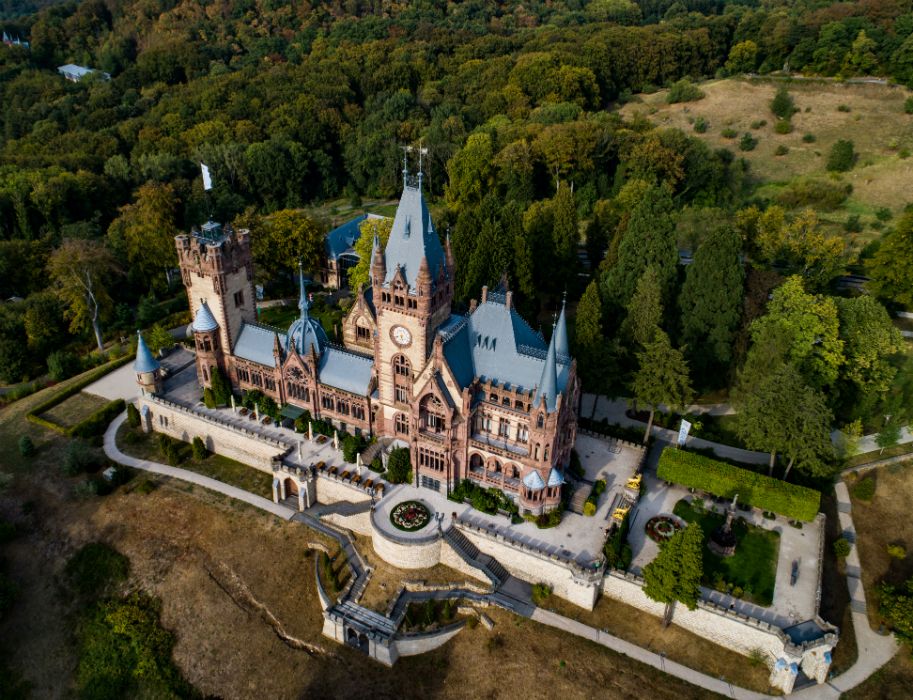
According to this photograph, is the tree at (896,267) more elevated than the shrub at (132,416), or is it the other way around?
the tree at (896,267)

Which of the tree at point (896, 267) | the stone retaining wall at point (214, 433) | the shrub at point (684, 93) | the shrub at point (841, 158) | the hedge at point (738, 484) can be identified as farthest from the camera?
the shrub at point (684, 93)

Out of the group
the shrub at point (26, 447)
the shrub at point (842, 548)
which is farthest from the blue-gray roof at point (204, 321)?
the shrub at point (842, 548)

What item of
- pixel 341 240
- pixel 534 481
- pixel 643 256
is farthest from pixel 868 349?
pixel 341 240

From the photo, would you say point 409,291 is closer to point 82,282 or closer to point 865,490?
point 865,490

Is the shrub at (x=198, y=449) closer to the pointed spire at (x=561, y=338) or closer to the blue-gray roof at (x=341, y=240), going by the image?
the pointed spire at (x=561, y=338)

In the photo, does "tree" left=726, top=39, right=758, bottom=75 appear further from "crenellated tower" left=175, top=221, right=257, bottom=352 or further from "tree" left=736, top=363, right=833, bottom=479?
"crenellated tower" left=175, top=221, right=257, bottom=352

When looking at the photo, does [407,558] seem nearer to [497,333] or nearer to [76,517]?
[497,333]

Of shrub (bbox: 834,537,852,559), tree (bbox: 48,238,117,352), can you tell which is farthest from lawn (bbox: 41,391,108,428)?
shrub (bbox: 834,537,852,559)
